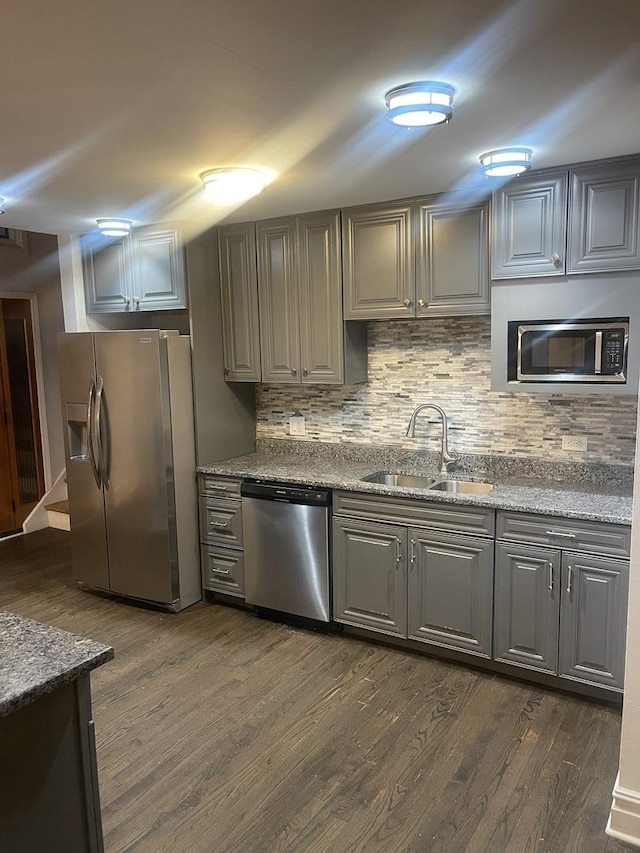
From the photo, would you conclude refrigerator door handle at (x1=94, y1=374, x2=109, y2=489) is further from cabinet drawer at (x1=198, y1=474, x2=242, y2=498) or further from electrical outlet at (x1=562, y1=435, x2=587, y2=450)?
electrical outlet at (x1=562, y1=435, x2=587, y2=450)

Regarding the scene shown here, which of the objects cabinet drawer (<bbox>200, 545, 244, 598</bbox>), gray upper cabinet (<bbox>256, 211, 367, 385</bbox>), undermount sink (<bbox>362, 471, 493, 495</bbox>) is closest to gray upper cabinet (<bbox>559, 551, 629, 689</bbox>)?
undermount sink (<bbox>362, 471, 493, 495</bbox>)

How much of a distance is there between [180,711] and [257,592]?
1005 mm

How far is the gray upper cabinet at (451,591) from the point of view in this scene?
122 inches

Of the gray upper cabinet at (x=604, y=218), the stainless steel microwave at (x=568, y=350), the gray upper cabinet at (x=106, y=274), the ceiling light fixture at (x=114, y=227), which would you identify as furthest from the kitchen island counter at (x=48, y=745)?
the gray upper cabinet at (x=106, y=274)

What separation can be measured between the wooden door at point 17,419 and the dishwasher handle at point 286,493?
2.65m

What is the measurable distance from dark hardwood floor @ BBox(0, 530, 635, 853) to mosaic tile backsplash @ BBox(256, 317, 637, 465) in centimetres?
120

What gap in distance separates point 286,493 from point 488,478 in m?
1.11

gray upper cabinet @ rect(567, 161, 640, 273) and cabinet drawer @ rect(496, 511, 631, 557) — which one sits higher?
gray upper cabinet @ rect(567, 161, 640, 273)

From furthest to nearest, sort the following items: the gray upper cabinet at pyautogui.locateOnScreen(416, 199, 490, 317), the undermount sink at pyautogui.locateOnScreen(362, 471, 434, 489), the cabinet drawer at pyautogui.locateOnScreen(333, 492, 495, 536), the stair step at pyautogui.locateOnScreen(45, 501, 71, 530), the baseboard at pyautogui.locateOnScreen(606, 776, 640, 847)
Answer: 1. the stair step at pyautogui.locateOnScreen(45, 501, 71, 530)
2. the undermount sink at pyautogui.locateOnScreen(362, 471, 434, 489)
3. the gray upper cabinet at pyautogui.locateOnScreen(416, 199, 490, 317)
4. the cabinet drawer at pyautogui.locateOnScreen(333, 492, 495, 536)
5. the baseboard at pyautogui.locateOnScreen(606, 776, 640, 847)

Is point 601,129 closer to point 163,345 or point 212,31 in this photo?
point 212,31

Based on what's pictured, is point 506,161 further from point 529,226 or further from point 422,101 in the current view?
point 422,101

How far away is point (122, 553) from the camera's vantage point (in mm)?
4070

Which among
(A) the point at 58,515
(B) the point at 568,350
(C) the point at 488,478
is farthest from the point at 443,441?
(A) the point at 58,515

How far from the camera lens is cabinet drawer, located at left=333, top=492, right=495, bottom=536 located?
3064mm
